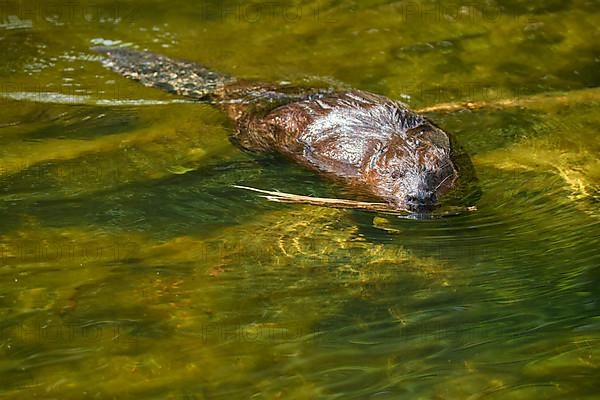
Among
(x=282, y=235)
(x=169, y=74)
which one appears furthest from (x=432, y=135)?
(x=169, y=74)

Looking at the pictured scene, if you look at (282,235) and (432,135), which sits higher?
(432,135)

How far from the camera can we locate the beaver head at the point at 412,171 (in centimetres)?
516

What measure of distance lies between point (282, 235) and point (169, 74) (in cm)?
259

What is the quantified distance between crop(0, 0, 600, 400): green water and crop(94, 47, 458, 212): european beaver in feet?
0.57

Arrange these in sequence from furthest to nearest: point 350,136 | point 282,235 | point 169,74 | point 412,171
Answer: point 169,74 < point 350,136 < point 412,171 < point 282,235

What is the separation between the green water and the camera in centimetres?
365

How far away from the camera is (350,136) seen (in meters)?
5.66

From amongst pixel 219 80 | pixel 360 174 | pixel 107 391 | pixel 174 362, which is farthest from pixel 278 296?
pixel 219 80

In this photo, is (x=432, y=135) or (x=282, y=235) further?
(x=432, y=135)

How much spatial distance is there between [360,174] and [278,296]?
1.48 meters

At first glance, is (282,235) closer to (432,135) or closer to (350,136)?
(350,136)

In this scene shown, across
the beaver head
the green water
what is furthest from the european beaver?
the green water

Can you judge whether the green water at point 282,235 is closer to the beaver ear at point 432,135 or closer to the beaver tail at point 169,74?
the beaver tail at point 169,74

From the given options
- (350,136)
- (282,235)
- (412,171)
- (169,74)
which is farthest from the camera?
(169,74)
